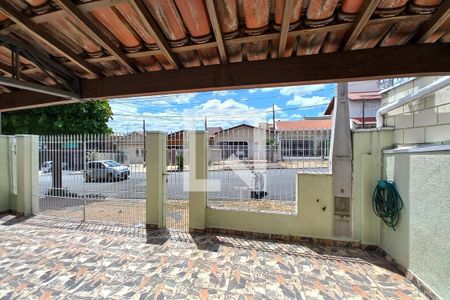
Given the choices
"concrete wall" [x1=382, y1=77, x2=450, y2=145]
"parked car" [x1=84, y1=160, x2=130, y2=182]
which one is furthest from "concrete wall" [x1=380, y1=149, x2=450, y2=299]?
"parked car" [x1=84, y1=160, x2=130, y2=182]

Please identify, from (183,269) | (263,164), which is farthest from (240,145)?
(183,269)

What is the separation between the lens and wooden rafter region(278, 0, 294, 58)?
1733mm

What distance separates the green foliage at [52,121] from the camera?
839cm

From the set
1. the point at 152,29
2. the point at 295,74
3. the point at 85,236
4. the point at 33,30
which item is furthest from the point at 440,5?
the point at 85,236

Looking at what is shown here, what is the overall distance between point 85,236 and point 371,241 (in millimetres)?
5400

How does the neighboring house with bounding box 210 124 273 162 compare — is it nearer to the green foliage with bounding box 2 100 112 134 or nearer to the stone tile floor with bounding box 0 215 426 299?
the stone tile floor with bounding box 0 215 426 299

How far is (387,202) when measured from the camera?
3893mm

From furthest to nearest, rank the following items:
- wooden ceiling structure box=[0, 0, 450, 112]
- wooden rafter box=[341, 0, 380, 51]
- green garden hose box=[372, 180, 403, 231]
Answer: green garden hose box=[372, 180, 403, 231] → wooden ceiling structure box=[0, 0, 450, 112] → wooden rafter box=[341, 0, 380, 51]

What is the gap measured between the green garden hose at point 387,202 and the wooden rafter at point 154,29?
3673 mm

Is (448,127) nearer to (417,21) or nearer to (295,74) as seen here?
(417,21)

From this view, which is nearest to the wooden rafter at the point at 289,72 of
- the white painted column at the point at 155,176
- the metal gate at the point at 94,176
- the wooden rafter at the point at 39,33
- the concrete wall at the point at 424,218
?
the wooden rafter at the point at 39,33

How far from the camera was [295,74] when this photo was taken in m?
2.57

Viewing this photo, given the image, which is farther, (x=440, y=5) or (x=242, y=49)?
(x=242, y=49)

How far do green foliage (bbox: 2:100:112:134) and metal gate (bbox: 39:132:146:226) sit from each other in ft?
7.70
